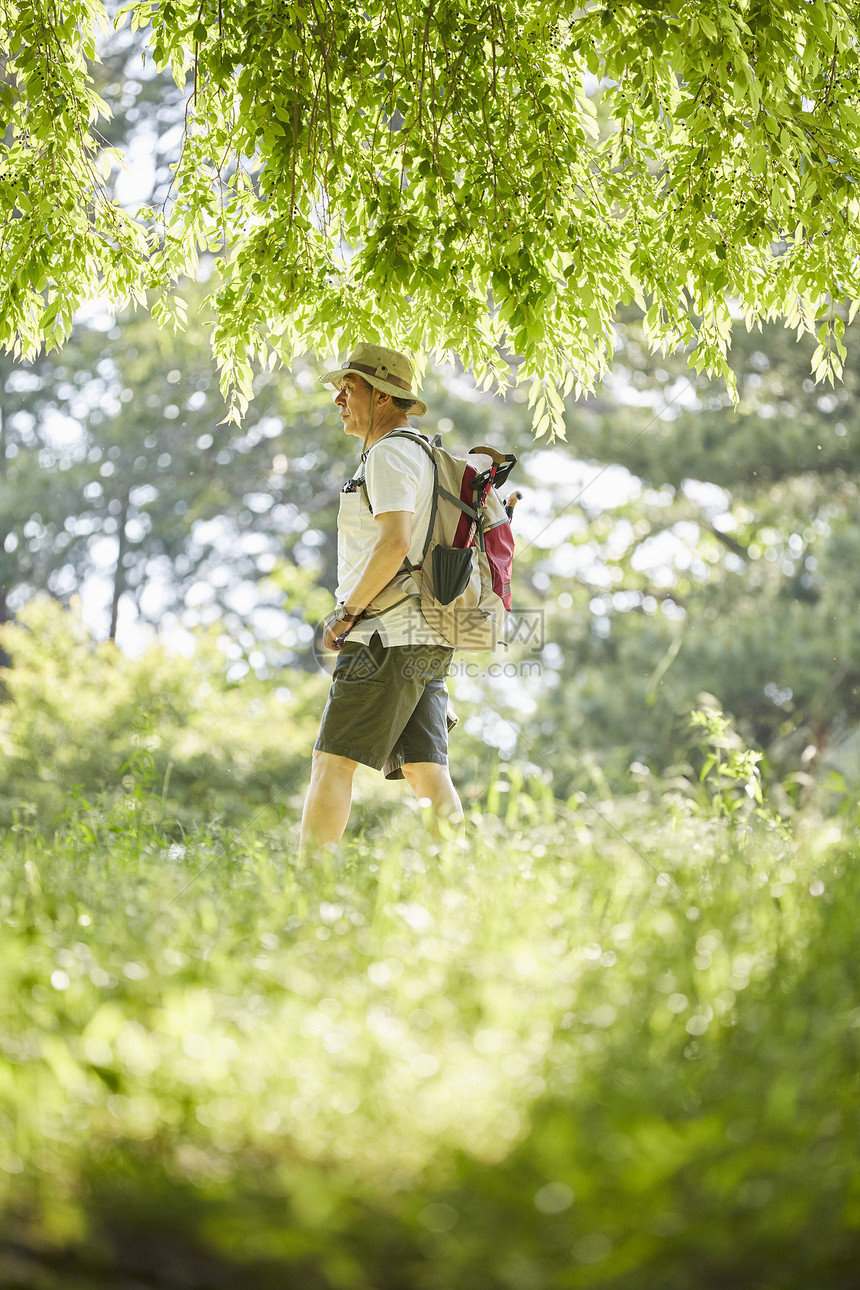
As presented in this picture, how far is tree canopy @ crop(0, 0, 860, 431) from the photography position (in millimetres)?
3557

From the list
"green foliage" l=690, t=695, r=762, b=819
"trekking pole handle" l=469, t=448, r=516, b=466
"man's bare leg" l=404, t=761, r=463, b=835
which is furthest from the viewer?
"green foliage" l=690, t=695, r=762, b=819

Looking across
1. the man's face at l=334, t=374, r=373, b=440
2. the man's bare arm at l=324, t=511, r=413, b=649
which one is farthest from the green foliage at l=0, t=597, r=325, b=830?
the man's bare arm at l=324, t=511, r=413, b=649

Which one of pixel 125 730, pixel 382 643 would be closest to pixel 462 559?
pixel 382 643

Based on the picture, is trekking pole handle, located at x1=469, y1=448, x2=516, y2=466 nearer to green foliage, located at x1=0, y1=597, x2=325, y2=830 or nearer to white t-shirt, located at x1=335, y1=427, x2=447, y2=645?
white t-shirt, located at x1=335, y1=427, x2=447, y2=645

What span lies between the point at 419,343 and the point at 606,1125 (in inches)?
146

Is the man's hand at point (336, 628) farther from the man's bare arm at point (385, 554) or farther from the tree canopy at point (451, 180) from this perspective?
the tree canopy at point (451, 180)

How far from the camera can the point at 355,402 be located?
371 cm

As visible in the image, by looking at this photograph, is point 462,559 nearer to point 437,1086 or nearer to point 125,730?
point 437,1086

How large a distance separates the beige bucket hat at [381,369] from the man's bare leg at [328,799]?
4.41 ft

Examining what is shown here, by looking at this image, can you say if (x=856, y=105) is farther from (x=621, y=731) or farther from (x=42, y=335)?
→ (x=621, y=731)

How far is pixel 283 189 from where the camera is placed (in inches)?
155

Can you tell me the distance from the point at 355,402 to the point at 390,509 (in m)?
0.64

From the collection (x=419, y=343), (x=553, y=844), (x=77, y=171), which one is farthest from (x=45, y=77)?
(x=553, y=844)

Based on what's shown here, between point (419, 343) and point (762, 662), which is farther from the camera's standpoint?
point (762, 662)
